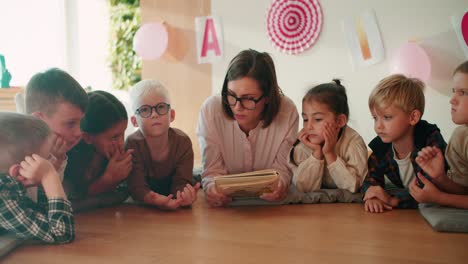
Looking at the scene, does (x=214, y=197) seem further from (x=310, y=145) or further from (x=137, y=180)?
(x=310, y=145)

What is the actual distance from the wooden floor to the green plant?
10.5 ft

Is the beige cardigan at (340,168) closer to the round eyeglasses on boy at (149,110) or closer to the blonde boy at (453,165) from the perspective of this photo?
the blonde boy at (453,165)

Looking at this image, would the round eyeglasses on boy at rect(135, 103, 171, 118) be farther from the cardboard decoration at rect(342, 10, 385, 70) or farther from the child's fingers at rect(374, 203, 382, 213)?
the cardboard decoration at rect(342, 10, 385, 70)

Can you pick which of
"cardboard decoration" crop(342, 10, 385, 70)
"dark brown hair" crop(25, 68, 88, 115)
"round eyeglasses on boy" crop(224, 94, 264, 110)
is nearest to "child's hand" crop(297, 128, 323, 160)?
"round eyeglasses on boy" crop(224, 94, 264, 110)

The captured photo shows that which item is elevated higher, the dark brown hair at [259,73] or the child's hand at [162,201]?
the dark brown hair at [259,73]

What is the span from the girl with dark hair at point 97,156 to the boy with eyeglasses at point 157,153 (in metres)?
0.06

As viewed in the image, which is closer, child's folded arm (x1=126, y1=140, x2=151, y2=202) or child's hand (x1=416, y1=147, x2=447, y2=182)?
child's hand (x1=416, y1=147, x2=447, y2=182)

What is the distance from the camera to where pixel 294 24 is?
11.4 ft

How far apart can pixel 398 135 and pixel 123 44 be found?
372cm

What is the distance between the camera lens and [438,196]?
1.54m

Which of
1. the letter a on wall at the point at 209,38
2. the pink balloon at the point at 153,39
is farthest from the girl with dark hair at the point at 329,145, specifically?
the pink balloon at the point at 153,39

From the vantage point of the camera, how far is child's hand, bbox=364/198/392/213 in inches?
65.1

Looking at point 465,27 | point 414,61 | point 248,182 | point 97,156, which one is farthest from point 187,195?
point 465,27

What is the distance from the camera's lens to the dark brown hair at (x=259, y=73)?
1.70 meters
